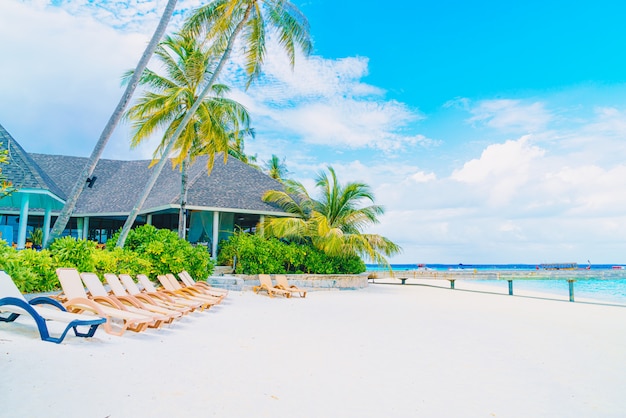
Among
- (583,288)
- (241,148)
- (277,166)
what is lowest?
(583,288)

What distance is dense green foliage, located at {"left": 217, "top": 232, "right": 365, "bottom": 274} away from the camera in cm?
1700

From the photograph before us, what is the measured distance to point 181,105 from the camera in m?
16.9

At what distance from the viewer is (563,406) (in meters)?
4.51

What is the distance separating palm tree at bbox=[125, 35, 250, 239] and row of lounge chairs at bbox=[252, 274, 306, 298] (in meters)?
4.13

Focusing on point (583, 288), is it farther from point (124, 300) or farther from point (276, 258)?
point (124, 300)

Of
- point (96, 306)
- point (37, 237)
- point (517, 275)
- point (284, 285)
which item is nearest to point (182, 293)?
point (96, 306)

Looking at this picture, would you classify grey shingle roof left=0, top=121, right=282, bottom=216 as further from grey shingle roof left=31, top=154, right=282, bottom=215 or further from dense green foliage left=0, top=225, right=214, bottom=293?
dense green foliage left=0, top=225, right=214, bottom=293

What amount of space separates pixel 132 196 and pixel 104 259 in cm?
1229

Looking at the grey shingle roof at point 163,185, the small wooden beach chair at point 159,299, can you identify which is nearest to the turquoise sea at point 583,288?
the grey shingle roof at point 163,185

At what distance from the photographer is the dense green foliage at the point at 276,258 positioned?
669 inches

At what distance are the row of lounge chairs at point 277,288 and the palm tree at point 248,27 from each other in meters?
4.93

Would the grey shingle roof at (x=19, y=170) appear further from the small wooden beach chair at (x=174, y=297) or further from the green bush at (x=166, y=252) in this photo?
the small wooden beach chair at (x=174, y=297)

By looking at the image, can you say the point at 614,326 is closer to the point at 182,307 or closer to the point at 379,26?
the point at 182,307

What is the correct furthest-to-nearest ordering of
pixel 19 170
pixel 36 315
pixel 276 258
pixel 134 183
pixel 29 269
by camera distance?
1. pixel 134 183
2. pixel 276 258
3. pixel 19 170
4. pixel 29 269
5. pixel 36 315
